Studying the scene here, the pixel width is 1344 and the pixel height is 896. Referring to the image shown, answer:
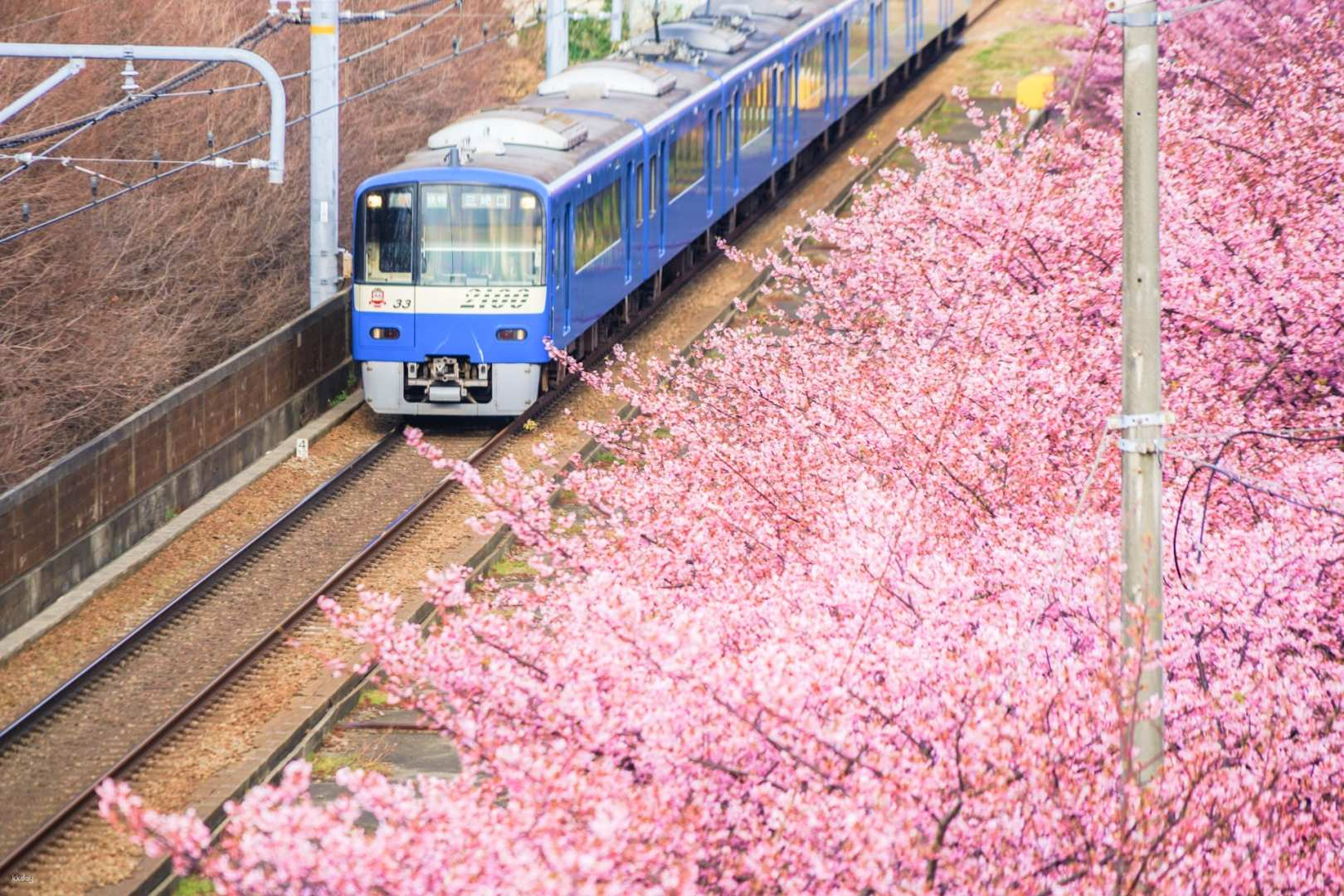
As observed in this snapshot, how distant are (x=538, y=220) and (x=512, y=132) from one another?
1.63 m

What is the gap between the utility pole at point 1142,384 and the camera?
673cm

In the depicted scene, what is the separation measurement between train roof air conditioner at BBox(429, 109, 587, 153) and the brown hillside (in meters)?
3.77

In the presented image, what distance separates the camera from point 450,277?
733 inches

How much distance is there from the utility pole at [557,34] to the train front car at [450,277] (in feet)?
27.2

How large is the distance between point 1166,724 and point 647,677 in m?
1.97

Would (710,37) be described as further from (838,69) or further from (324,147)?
(324,147)

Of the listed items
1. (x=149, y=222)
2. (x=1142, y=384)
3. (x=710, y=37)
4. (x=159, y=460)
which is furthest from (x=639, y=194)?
(x=1142, y=384)

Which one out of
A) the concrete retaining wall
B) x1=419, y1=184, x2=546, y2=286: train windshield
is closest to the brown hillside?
the concrete retaining wall

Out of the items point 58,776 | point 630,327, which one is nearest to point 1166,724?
point 58,776

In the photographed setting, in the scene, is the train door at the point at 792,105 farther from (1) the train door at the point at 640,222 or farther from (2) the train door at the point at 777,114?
(1) the train door at the point at 640,222


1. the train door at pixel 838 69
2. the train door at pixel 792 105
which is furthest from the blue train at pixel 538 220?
the train door at pixel 838 69

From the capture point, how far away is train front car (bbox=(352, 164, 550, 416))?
18.4 meters

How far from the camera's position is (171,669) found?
13.9 meters

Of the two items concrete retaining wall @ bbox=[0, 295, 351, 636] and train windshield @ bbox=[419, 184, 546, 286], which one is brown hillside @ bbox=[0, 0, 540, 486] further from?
train windshield @ bbox=[419, 184, 546, 286]
